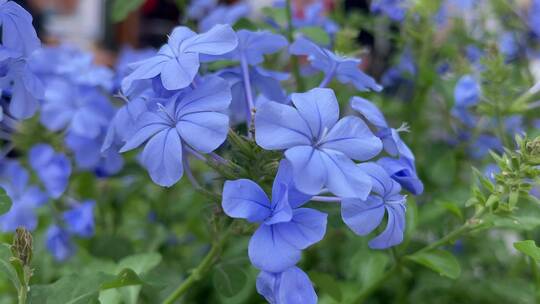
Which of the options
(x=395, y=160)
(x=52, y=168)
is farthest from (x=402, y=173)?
(x=52, y=168)

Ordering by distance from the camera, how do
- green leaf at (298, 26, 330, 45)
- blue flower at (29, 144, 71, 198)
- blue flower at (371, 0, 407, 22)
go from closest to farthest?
green leaf at (298, 26, 330, 45)
blue flower at (29, 144, 71, 198)
blue flower at (371, 0, 407, 22)

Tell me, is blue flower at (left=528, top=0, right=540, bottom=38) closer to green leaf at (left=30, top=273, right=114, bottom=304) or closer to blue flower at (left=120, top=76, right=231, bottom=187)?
blue flower at (left=120, top=76, right=231, bottom=187)

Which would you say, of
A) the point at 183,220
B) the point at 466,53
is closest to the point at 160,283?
the point at 183,220

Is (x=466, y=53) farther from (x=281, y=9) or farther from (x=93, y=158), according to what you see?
(x=93, y=158)

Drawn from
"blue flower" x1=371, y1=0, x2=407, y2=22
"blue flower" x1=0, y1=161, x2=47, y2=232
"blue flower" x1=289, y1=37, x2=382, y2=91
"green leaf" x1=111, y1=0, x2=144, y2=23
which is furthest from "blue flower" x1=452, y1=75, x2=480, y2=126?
"blue flower" x1=0, y1=161, x2=47, y2=232

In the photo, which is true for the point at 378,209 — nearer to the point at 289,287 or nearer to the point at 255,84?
the point at 289,287

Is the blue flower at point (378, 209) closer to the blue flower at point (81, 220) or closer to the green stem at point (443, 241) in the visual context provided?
the green stem at point (443, 241)
